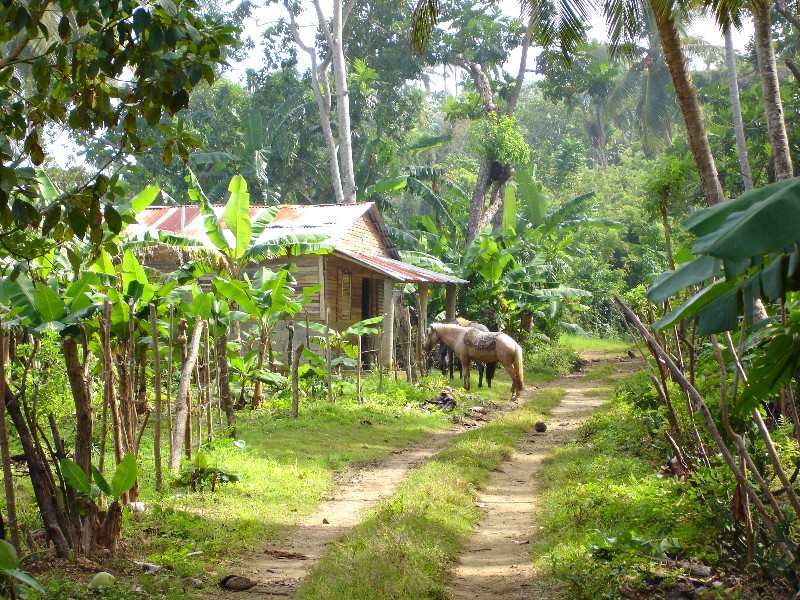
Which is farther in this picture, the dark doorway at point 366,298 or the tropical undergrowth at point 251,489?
the dark doorway at point 366,298

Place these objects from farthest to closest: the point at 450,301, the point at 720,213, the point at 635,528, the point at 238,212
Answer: the point at 450,301
the point at 238,212
the point at 635,528
the point at 720,213

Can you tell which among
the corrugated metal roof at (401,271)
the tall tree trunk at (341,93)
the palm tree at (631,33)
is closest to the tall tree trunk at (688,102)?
the palm tree at (631,33)

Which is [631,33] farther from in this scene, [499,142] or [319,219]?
[499,142]

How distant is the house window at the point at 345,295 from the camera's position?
21.9m

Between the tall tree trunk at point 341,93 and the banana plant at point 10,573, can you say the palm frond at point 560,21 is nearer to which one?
the banana plant at point 10,573

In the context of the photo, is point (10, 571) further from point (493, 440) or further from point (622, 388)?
point (622, 388)

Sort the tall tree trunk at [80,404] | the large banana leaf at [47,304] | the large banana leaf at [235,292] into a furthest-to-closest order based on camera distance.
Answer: the large banana leaf at [235,292]
the large banana leaf at [47,304]
the tall tree trunk at [80,404]

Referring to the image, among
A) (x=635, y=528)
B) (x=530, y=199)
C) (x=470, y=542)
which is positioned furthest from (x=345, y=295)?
(x=635, y=528)

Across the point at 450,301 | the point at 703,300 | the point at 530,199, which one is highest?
the point at 530,199

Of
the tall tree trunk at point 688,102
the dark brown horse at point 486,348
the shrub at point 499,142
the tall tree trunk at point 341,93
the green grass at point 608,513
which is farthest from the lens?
the shrub at point 499,142

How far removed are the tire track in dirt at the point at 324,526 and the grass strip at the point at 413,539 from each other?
0.23m

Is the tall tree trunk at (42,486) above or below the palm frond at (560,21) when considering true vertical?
below

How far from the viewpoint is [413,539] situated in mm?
6801

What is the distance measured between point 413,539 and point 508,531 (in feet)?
4.76
